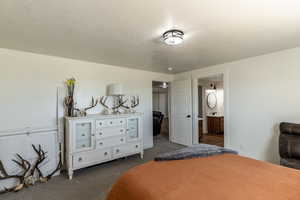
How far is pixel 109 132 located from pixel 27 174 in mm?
1494

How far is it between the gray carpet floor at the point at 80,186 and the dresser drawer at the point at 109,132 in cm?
69

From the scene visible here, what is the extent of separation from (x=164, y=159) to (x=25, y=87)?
108 inches

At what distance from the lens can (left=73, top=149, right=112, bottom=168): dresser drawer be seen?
281 cm

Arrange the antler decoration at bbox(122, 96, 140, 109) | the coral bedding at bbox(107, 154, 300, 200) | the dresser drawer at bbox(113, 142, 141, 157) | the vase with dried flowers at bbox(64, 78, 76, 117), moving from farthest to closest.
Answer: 1. the antler decoration at bbox(122, 96, 140, 109)
2. the dresser drawer at bbox(113, 142, 141, 157)
3. the vase with dried flowers at bbox(64, 78, 76, 117)
4. the coral bedding at bbox(107, 154, 300, 200)

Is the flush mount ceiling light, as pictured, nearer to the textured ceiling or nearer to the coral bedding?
the textured ceiling

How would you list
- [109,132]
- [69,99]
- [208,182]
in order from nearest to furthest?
[208,182]
[69,99]
[109,132]

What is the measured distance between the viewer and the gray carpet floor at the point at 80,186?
2255mm

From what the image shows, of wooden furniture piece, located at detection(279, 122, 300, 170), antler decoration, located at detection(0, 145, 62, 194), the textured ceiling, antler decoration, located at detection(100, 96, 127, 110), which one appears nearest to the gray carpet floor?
antler decoration, located at detection(0, 145, 62, 194)

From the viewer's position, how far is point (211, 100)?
21.7ft

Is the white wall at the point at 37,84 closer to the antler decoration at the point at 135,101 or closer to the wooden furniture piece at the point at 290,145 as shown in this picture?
the antler decoration at the point at 135,101

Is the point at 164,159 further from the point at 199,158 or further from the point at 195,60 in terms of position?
the point at 195,60

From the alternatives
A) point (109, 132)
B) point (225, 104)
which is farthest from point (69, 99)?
point (225, 104)

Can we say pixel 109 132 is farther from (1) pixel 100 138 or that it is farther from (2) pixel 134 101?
(2) pixel 134 101

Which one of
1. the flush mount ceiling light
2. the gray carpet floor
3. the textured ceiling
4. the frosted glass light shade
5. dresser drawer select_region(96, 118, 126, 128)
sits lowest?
the gray carpet floor
